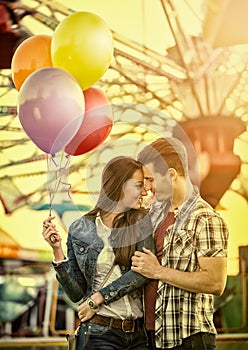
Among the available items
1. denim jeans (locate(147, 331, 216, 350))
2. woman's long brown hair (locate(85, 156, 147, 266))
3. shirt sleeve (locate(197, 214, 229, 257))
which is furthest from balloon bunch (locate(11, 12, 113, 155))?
denim jeans (locate(147, 331, 216, 350))

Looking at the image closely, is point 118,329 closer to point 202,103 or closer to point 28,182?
point 28,182

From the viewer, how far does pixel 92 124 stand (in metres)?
2.69

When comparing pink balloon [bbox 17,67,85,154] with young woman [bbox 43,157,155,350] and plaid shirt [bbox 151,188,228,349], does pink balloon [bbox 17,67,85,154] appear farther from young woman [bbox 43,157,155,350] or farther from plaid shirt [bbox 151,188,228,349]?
plaid shirt [bbox 151,188,228,349]

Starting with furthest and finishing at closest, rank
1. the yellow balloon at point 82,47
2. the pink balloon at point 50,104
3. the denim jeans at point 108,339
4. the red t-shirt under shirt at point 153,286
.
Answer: the yellow balloon at point 82,47, the pink balloon at point 50,104, the red t-shirt under shirt at point 153,286, the denim jeans at point 108,339

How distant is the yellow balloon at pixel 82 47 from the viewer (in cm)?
263

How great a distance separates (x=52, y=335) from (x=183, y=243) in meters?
1.48

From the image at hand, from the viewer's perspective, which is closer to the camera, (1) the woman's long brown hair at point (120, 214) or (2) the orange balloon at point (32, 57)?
(1) the woman's long brown hair at point (120, 214)

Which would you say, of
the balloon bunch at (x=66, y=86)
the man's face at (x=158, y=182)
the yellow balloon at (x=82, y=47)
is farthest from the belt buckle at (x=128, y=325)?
the yellow balloon at (x=82, y=47)

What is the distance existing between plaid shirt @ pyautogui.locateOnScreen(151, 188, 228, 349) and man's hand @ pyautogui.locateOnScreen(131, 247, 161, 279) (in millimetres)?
57

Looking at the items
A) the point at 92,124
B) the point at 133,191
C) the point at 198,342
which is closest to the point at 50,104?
the point at 92,124

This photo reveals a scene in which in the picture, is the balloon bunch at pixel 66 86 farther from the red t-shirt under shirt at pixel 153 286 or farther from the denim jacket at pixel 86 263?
the red t-shirt under shirt at pixel 153 286

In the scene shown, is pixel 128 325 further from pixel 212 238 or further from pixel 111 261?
pixel 212 238

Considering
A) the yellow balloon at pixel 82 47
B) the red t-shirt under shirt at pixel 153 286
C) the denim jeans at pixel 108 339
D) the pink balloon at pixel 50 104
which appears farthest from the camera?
the yellow balloon at pixel 82 47

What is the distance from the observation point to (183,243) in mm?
2342
